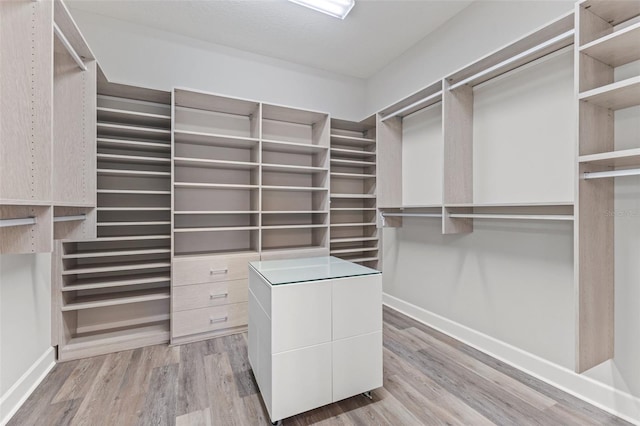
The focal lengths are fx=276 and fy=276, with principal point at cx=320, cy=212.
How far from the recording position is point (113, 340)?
2.34 m

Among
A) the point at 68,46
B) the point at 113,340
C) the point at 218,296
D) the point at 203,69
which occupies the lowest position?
the point at 113,340

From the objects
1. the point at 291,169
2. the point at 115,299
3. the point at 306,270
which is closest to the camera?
the point at 306,270

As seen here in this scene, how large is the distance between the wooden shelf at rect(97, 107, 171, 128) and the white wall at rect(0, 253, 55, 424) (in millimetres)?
1255

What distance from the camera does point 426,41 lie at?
2949 mm

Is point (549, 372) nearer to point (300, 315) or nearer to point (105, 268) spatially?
point (300, 315)

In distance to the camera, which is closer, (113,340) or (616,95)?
(616,95)

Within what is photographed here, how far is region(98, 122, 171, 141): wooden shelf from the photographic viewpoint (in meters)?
2.35

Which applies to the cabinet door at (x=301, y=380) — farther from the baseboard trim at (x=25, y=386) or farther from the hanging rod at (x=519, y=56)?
the hanging rod at (x=519, y=56)

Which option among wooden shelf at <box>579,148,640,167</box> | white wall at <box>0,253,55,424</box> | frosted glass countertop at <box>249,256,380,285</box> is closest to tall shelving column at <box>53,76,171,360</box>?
white wall at <box>0,253,55,424</box>

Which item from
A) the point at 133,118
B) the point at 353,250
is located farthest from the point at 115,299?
the point at 353,250

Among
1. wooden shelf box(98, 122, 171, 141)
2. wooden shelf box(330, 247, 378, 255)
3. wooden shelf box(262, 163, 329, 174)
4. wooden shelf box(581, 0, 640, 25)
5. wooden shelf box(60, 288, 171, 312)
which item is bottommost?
wooden shelf box(60, 288, 171, 312)

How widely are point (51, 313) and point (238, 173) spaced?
1960mm

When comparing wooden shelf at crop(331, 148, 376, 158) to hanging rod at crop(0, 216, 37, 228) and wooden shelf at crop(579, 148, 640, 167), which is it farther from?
hanging rod at crop(0, 216, 37, 228)

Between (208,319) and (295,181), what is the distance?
1.78 m
